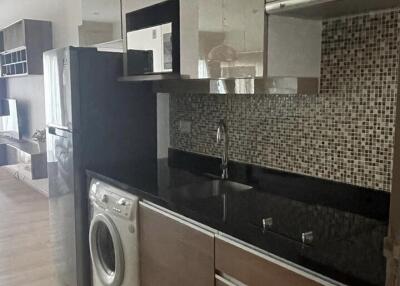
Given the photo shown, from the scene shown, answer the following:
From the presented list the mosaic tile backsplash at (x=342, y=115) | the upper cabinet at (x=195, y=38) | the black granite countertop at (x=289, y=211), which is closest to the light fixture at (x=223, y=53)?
the upper cabinet at (x=195, y=38)

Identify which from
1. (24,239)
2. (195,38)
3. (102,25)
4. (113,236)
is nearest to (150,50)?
(195,38)

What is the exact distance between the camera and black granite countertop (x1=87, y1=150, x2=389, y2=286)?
1.25m

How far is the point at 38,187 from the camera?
5.74 m

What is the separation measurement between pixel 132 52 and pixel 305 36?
1238 millimetres

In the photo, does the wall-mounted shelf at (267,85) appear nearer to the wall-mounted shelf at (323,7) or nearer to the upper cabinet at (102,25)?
the wall-mounted shelf at (323,7)

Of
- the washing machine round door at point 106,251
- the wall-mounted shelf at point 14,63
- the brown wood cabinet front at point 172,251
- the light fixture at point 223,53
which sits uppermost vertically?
the wall-mounted shelf at point 14,63

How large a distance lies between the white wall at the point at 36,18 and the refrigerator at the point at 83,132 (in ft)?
6.55

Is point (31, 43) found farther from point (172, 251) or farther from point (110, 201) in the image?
point (172, 251)

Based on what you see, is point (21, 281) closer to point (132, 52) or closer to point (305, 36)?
point (132, 52)

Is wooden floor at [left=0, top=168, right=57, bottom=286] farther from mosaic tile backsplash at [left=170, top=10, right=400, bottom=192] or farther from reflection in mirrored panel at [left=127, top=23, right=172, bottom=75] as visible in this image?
mosaic tile backsplash at [left=170, top=10, right=400, bottom=192]

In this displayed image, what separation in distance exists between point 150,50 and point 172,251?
1247mm

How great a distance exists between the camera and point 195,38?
213 cm

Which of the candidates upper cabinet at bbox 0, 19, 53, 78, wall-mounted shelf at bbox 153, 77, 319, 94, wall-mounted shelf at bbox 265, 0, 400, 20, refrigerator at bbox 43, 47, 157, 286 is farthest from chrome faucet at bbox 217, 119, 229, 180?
upper cabinet at bbox 0, 19, 53, 78

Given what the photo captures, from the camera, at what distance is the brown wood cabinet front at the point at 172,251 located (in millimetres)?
1702
